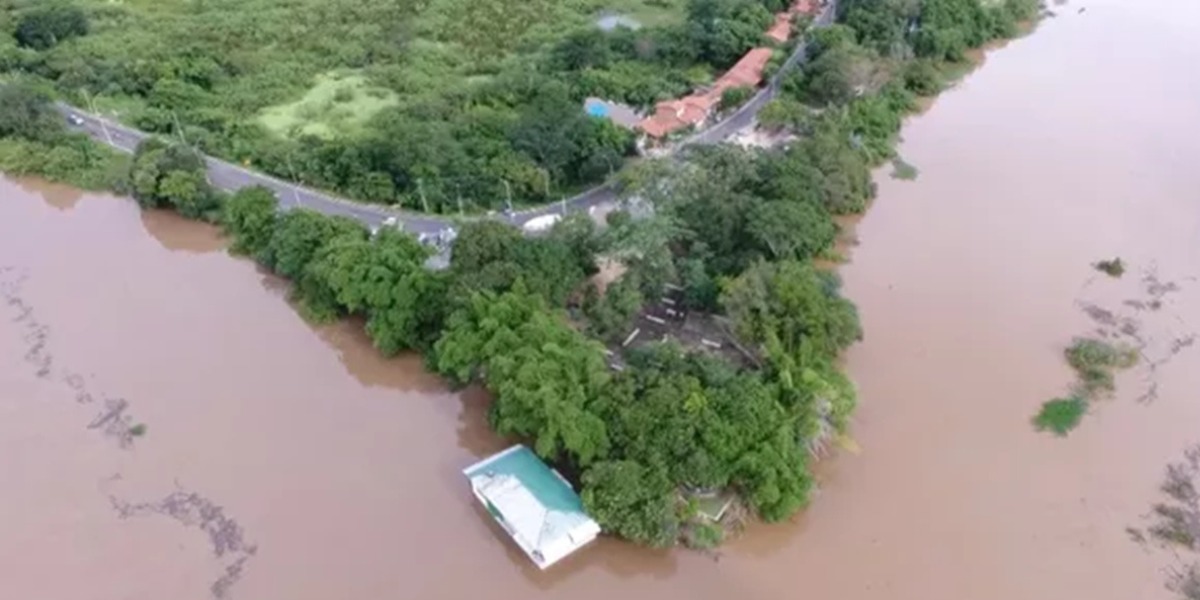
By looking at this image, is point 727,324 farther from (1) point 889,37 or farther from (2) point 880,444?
(1) point 889,37

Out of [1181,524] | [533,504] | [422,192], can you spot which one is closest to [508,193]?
[422,192]

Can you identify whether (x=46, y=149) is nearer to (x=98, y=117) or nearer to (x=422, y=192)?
(x=98, y=117)

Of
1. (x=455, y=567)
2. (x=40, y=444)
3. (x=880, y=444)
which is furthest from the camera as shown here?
(x=40, y=444)

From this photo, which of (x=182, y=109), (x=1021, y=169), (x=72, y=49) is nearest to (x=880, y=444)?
(x=1021, y=169)

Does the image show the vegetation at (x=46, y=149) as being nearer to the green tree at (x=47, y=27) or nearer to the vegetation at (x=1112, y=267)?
the green tree at (x=47, y=27)

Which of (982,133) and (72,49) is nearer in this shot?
(982,133)

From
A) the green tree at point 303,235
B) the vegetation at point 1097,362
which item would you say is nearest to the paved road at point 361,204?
the green tree at point 303,235
